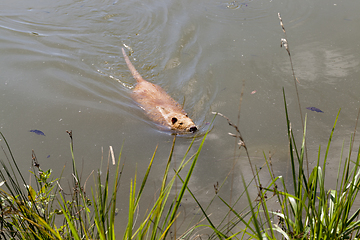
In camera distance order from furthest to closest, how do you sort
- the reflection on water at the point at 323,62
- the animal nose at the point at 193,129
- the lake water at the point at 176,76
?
the reflection on water at the point at 323,62, the animal nose at the point at 193,129, the lake water at the point at 176,76

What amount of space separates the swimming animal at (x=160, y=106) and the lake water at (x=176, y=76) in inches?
6.6

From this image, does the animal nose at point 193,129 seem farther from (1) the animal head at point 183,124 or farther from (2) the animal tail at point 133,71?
(2) the animal tail at point 133,71

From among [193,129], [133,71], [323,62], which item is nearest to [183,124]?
[193,129]

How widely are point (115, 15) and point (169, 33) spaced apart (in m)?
1.47

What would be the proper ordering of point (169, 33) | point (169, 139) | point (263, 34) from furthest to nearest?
1. point (169, 33)
2. point (263, 34)
3. point (169, 139)

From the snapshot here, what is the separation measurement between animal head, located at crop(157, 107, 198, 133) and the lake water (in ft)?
0.63

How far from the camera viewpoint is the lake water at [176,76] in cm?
369

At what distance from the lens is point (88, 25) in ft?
22.4

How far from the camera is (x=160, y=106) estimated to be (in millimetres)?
4930

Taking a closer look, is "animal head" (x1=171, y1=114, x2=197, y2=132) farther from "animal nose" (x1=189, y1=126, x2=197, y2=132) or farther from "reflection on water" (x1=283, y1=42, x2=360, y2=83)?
"reflection on water" (x1=283, y1=42, x2=360, y2=83)

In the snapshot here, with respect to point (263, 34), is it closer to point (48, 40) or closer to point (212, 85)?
point (212, 85)

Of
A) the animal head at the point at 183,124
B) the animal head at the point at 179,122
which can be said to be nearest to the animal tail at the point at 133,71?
the animal head at the point at 179,122

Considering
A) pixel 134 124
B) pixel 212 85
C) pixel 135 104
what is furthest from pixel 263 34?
pixel 134 124

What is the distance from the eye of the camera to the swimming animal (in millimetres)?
4414
